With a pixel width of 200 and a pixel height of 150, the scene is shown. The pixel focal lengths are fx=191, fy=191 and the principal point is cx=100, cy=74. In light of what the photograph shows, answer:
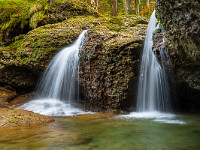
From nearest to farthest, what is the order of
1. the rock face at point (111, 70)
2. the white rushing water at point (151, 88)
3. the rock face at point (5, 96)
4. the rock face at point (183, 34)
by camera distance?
1. the rock face at point (183, 34)
2. the white rushing water at point (151, 88)
3. the rock face at point (111, 70)
4. the rock face at point (5, 96)

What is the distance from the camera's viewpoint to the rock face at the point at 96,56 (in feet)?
21.8

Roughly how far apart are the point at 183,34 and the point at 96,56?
378 centimetres

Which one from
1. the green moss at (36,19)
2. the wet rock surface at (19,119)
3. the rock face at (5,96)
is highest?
the green moss at (36,19)

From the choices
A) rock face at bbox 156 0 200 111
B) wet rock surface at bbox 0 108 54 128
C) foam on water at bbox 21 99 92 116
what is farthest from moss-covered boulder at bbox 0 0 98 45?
rock face at bbox 156 0 200 111

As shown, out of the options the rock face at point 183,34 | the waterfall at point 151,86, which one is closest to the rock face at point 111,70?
the waterfall at point 151,86

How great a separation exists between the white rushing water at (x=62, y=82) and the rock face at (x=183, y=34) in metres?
3.96

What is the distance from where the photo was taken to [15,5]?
11750 millimetres

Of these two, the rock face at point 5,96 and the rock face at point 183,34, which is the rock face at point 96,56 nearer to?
the rock face at point 5,96

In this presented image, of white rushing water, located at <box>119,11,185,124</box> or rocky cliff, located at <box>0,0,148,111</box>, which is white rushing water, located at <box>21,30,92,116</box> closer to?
rocky cliff, located at <box>0,0,148,111</box>

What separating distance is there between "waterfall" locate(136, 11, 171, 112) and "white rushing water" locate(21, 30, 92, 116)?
2.48 meters

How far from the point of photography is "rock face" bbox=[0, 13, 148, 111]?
6637 mm

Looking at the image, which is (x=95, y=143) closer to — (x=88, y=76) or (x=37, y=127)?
(x=37, y=127)

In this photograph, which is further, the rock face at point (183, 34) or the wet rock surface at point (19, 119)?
the wet rock surface at point (19, 119)

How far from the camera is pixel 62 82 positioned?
7.89m
